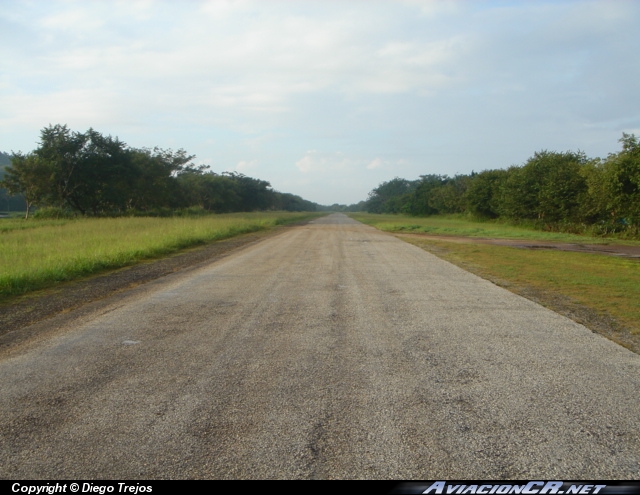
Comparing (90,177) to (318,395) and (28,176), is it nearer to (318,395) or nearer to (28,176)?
(28,176)

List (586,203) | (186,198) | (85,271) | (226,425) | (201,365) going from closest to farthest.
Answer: (226,425), (201,365), (85,271), (586,203), (186,198)

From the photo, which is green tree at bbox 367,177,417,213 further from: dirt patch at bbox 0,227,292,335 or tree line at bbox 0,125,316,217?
dirt patch at bbox 0,227,292,335

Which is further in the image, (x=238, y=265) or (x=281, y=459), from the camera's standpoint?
(x=238, y=265)

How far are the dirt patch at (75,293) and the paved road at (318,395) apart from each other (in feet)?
2.49

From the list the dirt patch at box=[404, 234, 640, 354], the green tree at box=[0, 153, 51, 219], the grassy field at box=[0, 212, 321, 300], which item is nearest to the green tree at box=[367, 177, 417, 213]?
the green tree at box=[0, 153, 51, 219]

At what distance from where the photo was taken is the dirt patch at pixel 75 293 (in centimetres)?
818

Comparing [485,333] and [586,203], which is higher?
[586,203]

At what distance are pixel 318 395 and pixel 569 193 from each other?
3905cm

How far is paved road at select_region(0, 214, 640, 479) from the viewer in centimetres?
332

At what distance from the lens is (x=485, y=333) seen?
686 centimetres

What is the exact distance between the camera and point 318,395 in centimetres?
450

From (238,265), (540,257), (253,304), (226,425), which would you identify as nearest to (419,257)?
(540,257)
